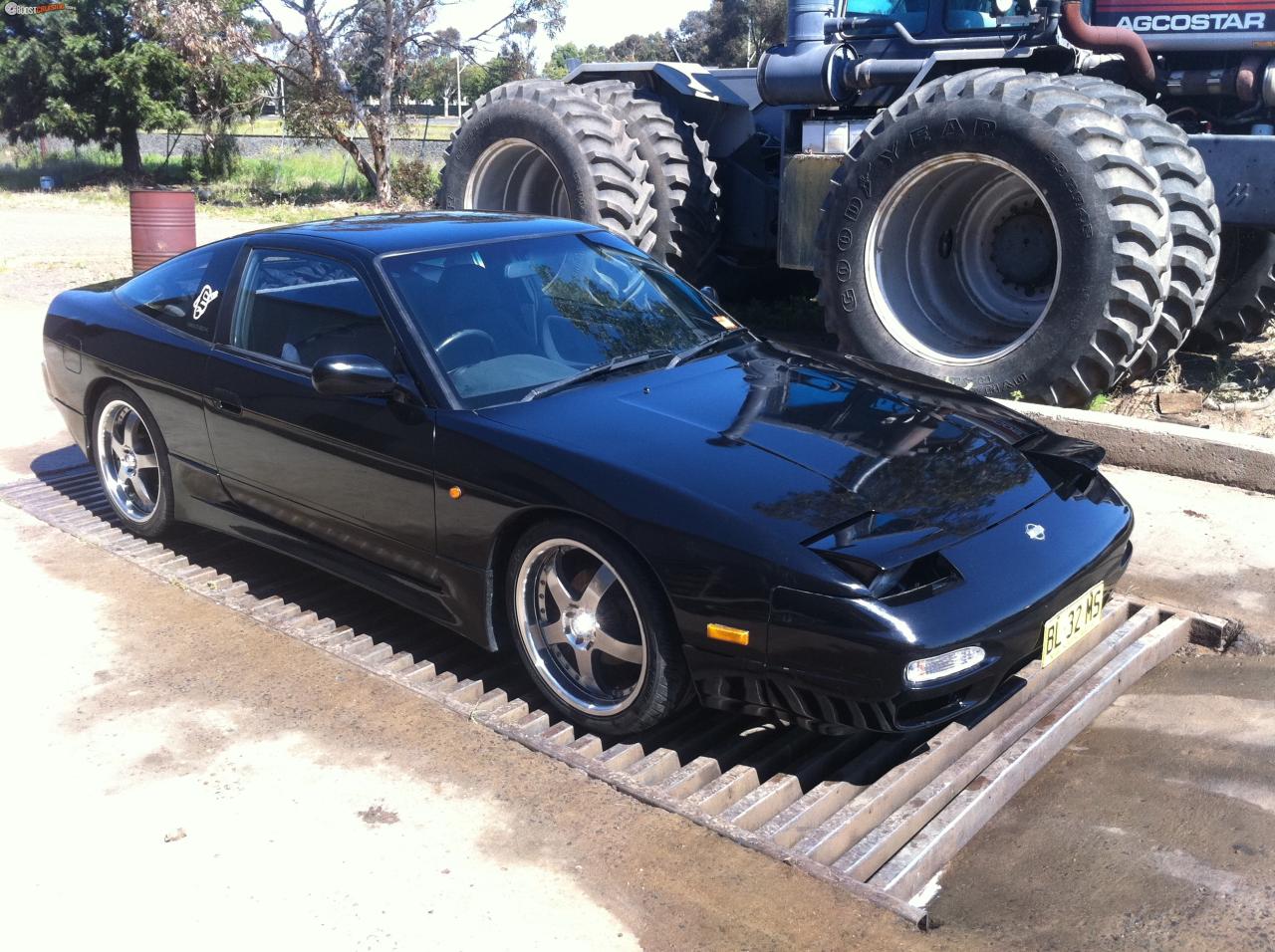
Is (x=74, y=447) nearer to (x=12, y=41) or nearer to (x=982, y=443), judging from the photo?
(x=982, y=443)

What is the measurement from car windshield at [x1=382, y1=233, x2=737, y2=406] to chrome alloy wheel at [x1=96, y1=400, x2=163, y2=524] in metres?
1.81

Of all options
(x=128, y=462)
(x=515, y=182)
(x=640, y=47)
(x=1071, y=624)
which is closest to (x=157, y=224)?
(x=515, y=182)

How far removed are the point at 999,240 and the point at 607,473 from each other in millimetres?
4054

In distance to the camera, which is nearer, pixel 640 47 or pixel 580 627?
pixel 580 627

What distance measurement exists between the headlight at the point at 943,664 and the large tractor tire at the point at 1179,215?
135 inches

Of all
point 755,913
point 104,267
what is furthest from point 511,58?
point 755,913

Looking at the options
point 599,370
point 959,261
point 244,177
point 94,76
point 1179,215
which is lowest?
point 599,370

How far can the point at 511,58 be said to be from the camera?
91.6ft

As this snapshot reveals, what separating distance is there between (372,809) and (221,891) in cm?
47

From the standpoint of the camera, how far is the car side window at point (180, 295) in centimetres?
509

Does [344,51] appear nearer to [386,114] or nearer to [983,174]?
[386,114]

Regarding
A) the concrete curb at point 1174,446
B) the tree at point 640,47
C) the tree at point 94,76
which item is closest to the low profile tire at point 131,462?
the concrete curb at point 1174,446

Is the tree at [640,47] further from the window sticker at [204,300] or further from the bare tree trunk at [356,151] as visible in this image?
the window sticker at [204,300]

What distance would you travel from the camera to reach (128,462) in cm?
562
